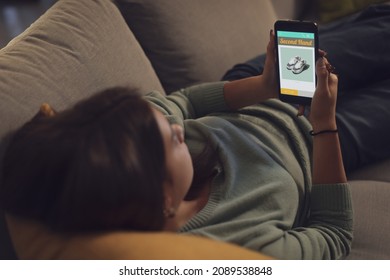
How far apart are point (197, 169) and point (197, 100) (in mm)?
246

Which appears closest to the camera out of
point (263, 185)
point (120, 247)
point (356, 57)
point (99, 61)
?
point (120, 247)

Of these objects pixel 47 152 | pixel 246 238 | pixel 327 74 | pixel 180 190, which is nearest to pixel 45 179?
pixel 47 152

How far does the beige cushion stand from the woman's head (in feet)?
0.06

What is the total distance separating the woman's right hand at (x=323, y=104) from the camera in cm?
94

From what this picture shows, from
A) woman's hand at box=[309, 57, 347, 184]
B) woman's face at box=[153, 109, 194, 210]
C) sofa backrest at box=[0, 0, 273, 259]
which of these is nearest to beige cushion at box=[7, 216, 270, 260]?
sofa backrest at box=[0, 0, 273, 259]

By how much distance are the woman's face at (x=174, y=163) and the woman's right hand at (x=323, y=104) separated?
273mm

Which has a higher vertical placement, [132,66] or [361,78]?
[132,66]

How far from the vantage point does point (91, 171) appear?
2.11ft

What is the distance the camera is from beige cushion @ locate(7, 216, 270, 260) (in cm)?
63

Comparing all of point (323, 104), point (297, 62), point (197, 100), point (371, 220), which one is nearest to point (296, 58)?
point (297, 62)

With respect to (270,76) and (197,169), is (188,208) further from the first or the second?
(270,76)

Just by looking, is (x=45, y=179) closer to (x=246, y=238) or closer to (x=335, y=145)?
(x=246, y=238)

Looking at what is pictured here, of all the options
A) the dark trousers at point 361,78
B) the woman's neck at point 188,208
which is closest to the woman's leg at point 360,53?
the dark trousers at point 361,78

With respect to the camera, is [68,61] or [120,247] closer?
[120,247]
